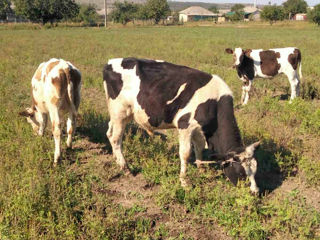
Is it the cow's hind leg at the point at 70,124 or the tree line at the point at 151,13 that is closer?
the cow's hind leg at the point at 70,124

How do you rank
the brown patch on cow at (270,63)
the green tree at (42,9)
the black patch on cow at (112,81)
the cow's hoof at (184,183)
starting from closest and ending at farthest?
1. the cow's hoof at (184,183)
2. the black patch on cow at (112,81)
3. the brown patch on cow at (270,63)
4. the green tree at (42,9)

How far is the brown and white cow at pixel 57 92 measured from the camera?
226 inches

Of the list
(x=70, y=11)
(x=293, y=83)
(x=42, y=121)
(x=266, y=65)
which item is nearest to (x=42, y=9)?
(x=70, y=11)

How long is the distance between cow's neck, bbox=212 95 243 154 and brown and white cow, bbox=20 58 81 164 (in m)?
2.84

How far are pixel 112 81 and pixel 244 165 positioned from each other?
271 centimetres

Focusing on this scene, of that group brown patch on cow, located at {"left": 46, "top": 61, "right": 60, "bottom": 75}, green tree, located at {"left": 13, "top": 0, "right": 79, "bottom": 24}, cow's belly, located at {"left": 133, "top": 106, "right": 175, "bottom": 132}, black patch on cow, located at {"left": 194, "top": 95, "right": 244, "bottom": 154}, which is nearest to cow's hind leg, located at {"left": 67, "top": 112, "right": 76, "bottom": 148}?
brown patch on cow, located at {"left": 46, "top": 61, "right": 60, "bottom": 75}

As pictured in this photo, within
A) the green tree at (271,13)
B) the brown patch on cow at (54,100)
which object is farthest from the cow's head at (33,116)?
the green tree at (271,13)

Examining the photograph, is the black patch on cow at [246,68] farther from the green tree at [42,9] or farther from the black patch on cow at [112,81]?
the green tree at [42,9]

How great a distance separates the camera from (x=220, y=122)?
16.0 feet

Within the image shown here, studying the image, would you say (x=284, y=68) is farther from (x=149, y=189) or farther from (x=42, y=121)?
(x=42, y=121)

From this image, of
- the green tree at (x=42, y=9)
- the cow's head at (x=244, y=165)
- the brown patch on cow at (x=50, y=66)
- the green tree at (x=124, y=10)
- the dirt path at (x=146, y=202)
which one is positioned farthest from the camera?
the green tree at (x=124, y=10)

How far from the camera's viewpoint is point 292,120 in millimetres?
7559

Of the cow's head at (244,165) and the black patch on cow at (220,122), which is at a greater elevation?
the black patch on cow at (220,122)

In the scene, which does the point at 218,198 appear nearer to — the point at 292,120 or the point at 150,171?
the point at 150,171
